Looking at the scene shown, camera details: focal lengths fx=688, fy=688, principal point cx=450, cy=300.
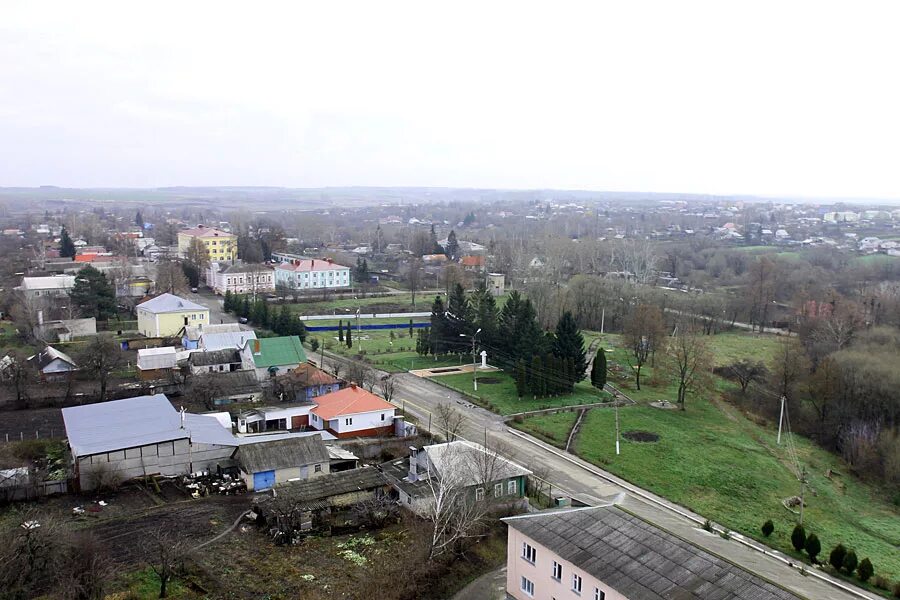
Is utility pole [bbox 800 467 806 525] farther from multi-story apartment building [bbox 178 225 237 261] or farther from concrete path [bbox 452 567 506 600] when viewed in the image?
multi-story apartment building [bbox 178 225 237 261]

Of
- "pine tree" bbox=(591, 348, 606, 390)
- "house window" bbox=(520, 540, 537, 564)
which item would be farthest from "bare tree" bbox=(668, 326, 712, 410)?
"house window" bbox=(520, 540, 537, 564)

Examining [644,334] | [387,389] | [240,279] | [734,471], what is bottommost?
[734,471]

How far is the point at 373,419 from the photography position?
25.9m

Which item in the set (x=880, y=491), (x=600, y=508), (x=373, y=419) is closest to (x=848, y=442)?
(x=880, y=491)

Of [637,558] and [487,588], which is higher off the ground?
[637,558]

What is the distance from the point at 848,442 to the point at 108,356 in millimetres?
30893

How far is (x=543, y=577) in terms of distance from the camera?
45.6 feet

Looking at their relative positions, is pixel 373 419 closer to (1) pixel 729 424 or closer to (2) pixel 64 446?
(2) pixel 64 446

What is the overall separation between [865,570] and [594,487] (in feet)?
24.2

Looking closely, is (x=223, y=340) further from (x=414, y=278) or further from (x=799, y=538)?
(x=414, y=278)

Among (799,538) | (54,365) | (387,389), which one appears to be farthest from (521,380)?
(54,365)

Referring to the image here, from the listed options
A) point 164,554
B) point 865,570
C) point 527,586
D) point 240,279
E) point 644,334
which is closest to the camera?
point 164,554

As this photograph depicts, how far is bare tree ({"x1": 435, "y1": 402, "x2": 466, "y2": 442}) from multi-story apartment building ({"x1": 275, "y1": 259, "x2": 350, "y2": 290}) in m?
37.6

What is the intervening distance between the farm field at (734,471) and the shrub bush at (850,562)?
0.97m
